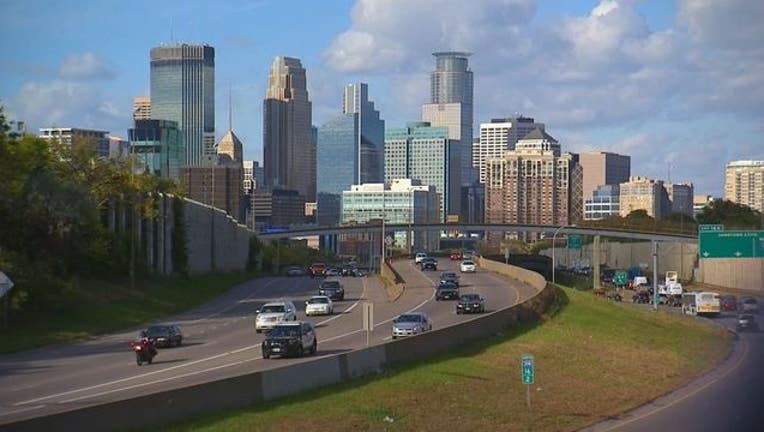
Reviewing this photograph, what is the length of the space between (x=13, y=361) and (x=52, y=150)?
4319 cm

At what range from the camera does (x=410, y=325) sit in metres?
53.7

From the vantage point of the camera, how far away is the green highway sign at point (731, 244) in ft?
212

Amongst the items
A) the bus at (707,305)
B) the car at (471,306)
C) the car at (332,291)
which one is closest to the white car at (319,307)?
the car at (471,306)

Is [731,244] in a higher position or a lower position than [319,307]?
higher

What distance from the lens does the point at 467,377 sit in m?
41.0

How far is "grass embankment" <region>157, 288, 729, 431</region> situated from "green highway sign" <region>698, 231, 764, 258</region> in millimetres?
4743

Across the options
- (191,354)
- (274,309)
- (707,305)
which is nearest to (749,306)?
(707,305)

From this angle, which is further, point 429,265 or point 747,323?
point 429,265

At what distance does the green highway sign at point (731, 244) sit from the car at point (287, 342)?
28.1 metres

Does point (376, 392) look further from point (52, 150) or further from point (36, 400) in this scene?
point (52, 150)

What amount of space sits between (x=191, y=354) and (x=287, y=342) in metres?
5.90

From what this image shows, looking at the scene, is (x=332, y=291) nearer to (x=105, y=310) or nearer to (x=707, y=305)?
(x=105, y=310)

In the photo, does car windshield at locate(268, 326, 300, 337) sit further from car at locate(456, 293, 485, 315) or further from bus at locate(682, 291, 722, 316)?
bus at locate(682, 291, 722, 316)

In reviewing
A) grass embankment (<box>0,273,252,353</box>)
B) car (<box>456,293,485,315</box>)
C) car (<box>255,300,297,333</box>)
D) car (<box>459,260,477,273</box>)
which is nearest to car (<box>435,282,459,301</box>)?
car (<box>456,293,485,315</box>)
